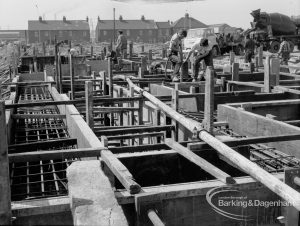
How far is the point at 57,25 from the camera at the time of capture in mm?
88250

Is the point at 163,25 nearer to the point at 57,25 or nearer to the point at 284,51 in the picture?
the point at 57,25

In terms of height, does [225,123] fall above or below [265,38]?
below

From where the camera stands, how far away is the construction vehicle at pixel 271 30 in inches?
1019

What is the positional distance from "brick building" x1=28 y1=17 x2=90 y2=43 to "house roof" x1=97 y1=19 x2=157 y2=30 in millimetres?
5259

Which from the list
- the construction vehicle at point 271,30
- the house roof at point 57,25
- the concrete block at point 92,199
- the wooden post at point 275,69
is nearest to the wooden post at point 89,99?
the concrete block at point 92,199

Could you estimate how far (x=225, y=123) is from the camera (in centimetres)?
750

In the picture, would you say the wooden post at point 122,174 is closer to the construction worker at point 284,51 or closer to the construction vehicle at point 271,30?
the construction worker at point 284,51

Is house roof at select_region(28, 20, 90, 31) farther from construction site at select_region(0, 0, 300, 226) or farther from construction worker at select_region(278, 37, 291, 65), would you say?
construction site at select_region(0, 0, 300, 226)

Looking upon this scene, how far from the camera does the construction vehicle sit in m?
25.9

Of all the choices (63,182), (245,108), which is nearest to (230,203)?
(63,182)

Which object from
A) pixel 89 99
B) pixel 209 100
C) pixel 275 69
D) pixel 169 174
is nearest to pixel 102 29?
pixel 275 69

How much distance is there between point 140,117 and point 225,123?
2273mm

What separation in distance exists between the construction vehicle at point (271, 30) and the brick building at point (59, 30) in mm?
62762

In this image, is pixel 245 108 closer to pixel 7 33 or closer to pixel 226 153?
pixel 226 153
